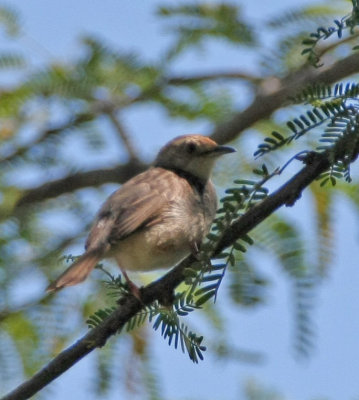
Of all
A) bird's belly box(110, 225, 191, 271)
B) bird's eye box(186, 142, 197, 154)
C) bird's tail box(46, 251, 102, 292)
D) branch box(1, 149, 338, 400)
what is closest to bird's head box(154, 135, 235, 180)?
bird's eye box(186, 142, 197, 154)

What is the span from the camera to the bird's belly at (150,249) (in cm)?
470

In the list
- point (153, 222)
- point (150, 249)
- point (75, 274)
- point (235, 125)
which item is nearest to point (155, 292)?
point (75, 274)

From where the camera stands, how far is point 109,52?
5.13 m

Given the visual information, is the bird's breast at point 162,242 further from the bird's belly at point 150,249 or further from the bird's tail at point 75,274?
the bird's tail at point 75,274

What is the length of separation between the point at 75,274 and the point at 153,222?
109 cm

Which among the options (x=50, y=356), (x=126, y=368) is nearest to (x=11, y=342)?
(x=50, y=356)

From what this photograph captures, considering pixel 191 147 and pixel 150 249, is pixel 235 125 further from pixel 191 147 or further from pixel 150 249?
pixel 150 249

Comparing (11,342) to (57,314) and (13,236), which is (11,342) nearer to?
(57,314)

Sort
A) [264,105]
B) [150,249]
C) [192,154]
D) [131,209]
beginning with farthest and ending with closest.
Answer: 1. [192,154]
2. [264,105]
3. [131,209]
4. [150,249]

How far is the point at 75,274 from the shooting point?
3816mm

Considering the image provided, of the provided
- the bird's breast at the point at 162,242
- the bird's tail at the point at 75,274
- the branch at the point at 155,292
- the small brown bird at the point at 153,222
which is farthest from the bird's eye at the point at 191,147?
the branch at the point at 155,292

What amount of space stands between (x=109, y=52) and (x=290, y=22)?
1021 millimetres

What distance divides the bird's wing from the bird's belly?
81mm

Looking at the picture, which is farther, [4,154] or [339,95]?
[4,154]
